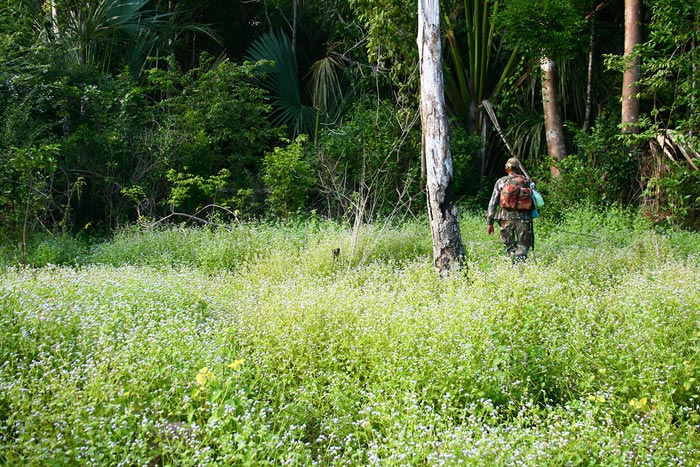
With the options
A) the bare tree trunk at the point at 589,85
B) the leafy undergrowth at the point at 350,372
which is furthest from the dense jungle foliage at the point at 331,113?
the leafy undergrowth at the point at 350,372

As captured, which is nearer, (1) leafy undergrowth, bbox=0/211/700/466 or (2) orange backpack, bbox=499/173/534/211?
(1) leafy undergrowth, bbox=0/211/700/466

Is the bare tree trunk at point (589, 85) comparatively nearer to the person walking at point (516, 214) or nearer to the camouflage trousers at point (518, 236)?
the person walking at point (516, 214)

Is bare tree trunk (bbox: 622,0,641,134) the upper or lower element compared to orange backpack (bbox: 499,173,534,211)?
upper

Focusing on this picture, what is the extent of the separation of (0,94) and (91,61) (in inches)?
94.6

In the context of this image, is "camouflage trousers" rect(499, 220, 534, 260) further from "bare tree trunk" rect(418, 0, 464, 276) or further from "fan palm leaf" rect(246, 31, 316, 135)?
"fan palm leaf" rect(246, 31, 316, 135)

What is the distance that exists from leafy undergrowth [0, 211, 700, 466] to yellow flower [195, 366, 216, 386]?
0.04 feet

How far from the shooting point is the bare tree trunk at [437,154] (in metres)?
6.87

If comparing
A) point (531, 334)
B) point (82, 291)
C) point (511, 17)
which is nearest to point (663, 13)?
point (511, 17)

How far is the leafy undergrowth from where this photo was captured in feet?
9.98

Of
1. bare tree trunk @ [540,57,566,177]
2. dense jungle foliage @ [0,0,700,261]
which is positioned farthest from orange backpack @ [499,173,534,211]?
bare tree trunk @ [540,57,566,177]

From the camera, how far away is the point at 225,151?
14.2 m

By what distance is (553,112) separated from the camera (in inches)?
466

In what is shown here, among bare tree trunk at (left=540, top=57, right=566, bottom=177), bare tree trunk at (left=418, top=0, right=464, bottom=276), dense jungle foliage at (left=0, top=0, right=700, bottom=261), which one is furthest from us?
bare tree trunk at (left=540, top=57, right=566, bottom=177)

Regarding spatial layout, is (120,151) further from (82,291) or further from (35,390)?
(35,390)
